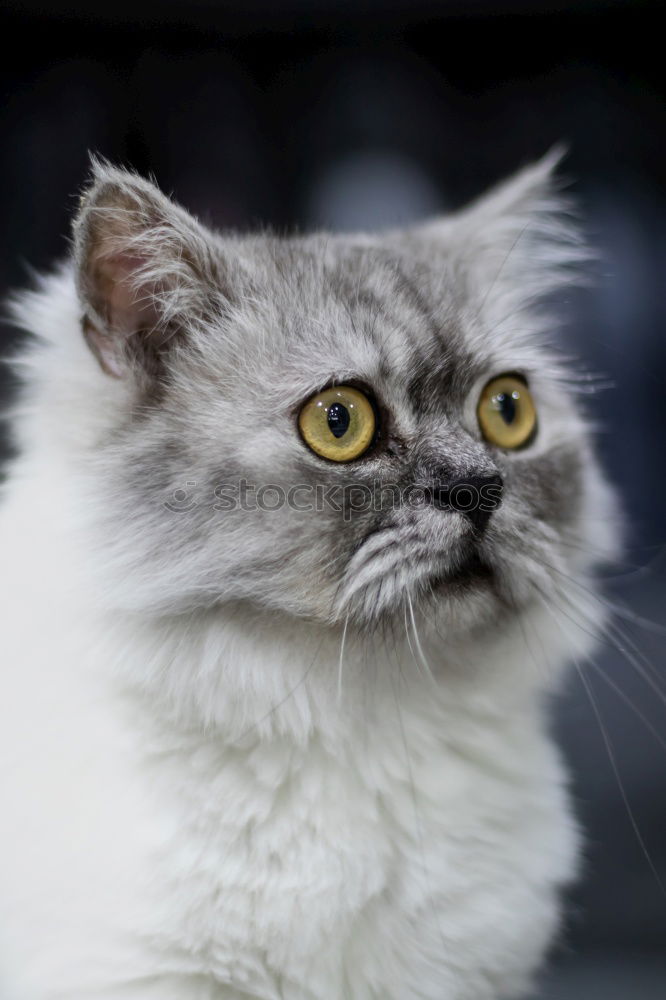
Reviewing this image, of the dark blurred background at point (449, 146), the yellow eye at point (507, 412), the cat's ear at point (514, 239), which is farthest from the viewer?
the dark blurred background at point (449, 146)

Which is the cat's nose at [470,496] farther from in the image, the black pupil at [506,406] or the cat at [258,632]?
the black pupil at [506,406]

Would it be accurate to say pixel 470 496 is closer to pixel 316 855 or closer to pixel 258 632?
pixel 258 632

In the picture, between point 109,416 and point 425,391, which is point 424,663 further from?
point 109,416

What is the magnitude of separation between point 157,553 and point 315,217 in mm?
1045

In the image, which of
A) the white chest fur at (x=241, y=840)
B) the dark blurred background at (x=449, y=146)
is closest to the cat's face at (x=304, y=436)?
the white chest fur at (x=241, y=840)

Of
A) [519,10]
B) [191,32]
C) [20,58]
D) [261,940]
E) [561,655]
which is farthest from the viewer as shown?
[519,10]

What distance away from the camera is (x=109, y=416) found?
1.03 metres

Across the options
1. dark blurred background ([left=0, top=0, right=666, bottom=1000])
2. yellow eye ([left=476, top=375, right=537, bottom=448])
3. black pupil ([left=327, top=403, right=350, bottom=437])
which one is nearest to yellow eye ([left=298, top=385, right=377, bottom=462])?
black pupil ([left=327, top=403, right=350, bottom=437])

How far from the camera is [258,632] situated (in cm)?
97

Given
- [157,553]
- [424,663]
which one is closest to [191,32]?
[157,553]

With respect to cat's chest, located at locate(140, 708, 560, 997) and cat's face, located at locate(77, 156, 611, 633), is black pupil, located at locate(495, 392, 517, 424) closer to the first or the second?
cat's face, located at locate(77, 156, 611, 633)

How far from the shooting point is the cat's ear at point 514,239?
52.2 inches

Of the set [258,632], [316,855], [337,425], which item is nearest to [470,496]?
[337,425]

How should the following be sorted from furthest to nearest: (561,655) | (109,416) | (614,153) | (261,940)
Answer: (614,153)
(561,655)
(109,416)
(261,940)
